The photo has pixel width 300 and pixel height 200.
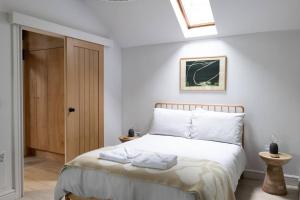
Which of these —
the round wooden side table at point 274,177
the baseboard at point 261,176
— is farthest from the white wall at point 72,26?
the round wooden side table at point 274,177

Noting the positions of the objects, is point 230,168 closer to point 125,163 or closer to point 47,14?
point 125,163

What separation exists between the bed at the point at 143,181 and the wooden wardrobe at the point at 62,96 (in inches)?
39.7

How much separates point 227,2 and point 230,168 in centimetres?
200

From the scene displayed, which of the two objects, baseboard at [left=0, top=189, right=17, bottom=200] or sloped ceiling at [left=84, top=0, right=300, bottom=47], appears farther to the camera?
sloped ceiling at [left=84, top=0, right=300, bottom=47]

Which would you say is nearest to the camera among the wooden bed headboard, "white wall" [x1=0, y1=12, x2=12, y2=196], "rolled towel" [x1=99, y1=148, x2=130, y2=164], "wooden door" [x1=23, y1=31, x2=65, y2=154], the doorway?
"rolled towel" [x1=99, y1=148, x2=130, y2=164]

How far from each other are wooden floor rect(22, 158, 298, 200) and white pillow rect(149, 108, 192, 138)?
1.03 m

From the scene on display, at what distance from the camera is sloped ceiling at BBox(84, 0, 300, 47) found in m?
3.02

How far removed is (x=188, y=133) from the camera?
351 cm

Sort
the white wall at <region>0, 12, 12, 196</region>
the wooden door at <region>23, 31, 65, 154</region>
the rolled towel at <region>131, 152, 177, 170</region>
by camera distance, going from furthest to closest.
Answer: the wooden door at <region>23, 31, 65, 154</region> < the white wall at <region>0, 12, 12, 196</region> < the rolled towel at <region>131, 152, 177, 170</region>

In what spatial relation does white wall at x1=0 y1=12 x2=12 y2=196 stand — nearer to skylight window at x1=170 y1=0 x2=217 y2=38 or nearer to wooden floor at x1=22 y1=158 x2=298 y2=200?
wooden floor at x1=22 y1=158 x2=298 y2=200

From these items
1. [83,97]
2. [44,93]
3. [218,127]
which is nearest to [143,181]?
[218,127]

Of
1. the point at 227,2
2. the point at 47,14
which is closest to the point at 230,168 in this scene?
the point at 227,2

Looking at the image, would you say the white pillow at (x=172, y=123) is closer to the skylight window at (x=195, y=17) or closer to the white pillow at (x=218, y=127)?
the white pillow at (x=218, y=127)

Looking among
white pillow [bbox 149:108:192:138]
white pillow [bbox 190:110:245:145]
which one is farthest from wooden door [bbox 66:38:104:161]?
white pillow [bbox 190:110:245:145]
